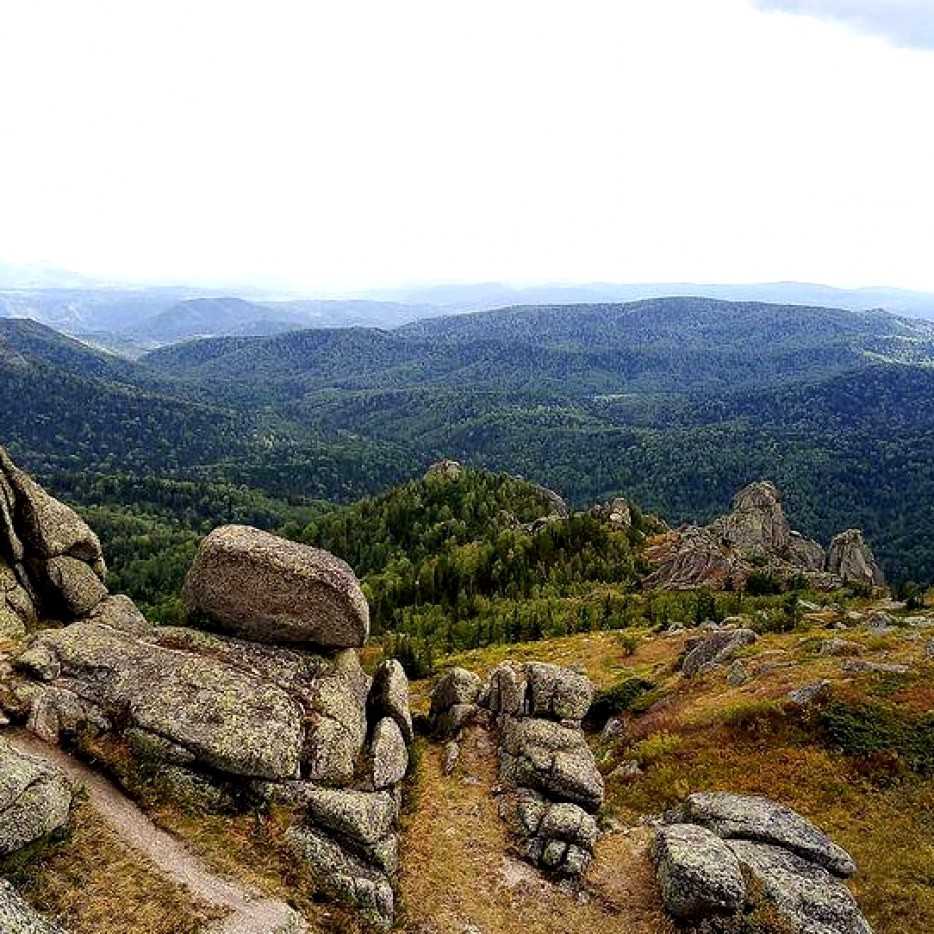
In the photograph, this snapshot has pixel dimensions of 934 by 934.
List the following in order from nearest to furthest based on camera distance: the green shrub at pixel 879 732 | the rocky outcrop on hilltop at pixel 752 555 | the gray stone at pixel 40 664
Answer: the gray stone at pixel 40 664 → the green shrub at pixel 879 732 → the rocky outcrop on hilltop at pixel 752 555

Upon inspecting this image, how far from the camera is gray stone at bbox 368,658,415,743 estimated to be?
39.4 meters

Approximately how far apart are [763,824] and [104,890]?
87.6 feet

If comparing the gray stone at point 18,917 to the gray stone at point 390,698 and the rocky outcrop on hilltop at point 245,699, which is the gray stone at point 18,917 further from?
the gray stone at point 390,698

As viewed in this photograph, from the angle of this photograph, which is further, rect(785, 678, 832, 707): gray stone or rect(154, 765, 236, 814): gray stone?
rect(785, 678, 832, 707): gray stone

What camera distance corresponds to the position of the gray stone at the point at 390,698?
1550 inches

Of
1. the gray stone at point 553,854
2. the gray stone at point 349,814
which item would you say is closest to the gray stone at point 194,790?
the gray stone at point 349,814

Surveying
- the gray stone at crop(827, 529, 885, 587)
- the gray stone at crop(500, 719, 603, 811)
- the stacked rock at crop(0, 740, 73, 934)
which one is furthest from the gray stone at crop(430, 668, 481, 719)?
the gray stone at crop(827, 529, 885, 587)

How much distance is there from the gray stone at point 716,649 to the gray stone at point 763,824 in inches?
966

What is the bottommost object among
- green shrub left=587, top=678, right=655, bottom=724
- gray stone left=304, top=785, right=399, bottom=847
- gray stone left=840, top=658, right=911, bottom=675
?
green shrub left=587, top=678, right=655, bottom=724

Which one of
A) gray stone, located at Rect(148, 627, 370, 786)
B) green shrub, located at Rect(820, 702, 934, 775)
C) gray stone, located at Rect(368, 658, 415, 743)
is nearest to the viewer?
gray stone, located at Rect(148, 627, 370, 786)

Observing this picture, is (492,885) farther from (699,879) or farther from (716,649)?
(716,649)

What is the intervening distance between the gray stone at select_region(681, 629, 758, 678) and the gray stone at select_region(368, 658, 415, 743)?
27836mm

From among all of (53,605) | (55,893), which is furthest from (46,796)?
(53,605)

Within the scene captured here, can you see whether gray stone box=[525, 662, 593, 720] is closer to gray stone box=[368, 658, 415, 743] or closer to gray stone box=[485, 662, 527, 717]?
gray stone box=[485, 662, 527, 717]
